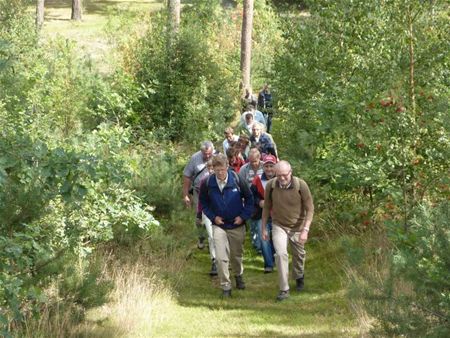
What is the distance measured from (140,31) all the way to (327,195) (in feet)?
44.7

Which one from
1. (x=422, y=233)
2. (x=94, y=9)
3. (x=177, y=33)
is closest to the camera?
(x=422, y=233)

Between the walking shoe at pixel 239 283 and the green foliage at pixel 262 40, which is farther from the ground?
the green foliage at pixel 262 40

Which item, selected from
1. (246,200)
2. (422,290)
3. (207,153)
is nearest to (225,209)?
(246,200)

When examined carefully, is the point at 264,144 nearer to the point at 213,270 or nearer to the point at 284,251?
the point at 213,270

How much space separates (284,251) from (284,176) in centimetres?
97

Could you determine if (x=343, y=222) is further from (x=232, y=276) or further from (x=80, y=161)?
(x=80, y=161)

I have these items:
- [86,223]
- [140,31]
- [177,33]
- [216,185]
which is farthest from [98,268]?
[140,31]

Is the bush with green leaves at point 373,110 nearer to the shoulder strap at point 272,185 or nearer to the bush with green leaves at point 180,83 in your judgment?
the shoulder strap at point 272,185

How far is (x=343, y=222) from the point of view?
11703 millimetres

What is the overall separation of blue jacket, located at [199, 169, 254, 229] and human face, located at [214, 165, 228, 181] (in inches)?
3.5

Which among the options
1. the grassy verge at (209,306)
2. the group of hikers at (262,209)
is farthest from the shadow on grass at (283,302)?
the group of hikers at (262,209)

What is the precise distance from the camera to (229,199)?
9406mm

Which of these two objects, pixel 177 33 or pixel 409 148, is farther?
pixel 177 33

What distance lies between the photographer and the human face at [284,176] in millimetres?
9000
